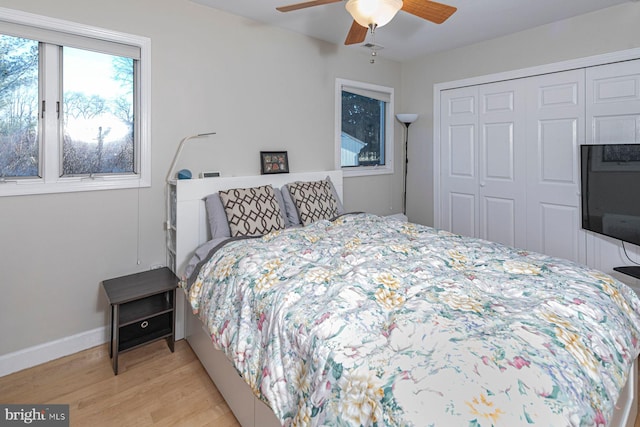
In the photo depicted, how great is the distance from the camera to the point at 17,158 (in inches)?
84.3

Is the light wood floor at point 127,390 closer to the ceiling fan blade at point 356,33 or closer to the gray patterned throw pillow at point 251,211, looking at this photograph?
the gray patterned throw pillow at point 251,211

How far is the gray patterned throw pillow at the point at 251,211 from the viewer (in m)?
2.48

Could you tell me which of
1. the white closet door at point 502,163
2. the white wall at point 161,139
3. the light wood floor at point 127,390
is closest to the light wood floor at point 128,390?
the light wood floor at point 127,390

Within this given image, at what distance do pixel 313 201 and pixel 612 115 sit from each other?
2.58 metres

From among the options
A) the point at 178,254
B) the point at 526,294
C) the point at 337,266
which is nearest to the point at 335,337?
the point at 337,266

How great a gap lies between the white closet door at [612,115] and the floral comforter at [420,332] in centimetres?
163

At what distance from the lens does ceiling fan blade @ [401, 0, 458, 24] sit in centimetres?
184

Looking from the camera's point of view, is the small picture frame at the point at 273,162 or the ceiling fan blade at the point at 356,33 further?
the small picture frame at the point at 273,162

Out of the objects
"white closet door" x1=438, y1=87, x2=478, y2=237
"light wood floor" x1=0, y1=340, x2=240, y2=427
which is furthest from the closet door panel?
"light wood floor" x1=0, y1=340, x2=240, y2=427

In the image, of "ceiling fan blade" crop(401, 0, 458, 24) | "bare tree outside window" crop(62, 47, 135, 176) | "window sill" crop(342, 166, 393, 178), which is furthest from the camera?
"window sill" crop(342, 166, 393, 178)

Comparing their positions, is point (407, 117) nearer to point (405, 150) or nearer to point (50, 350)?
point (405, 150)

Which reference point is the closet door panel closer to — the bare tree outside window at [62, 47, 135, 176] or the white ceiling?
the white ceiling

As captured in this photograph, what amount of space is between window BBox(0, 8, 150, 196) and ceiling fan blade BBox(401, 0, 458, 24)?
1792 millimetres

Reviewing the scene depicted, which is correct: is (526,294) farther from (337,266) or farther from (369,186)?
(369,186)
